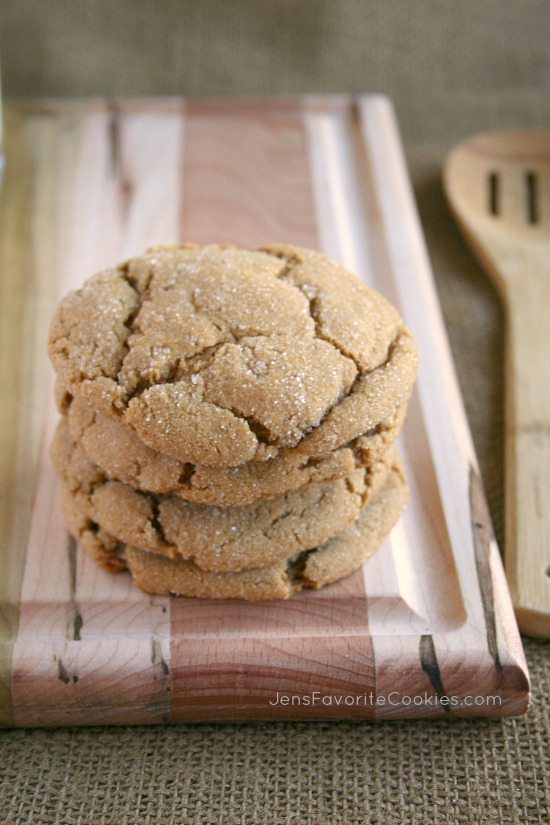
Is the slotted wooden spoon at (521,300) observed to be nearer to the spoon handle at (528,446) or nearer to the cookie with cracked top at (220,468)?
the spoon handle at (528,446)

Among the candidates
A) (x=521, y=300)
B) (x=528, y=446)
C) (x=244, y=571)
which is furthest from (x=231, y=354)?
(x=521, y=300)

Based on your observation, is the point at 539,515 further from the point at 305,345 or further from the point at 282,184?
the point at 282,184

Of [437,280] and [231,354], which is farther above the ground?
[231,354]

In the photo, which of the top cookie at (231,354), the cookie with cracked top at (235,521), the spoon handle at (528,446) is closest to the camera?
the top cookie at (231,354)

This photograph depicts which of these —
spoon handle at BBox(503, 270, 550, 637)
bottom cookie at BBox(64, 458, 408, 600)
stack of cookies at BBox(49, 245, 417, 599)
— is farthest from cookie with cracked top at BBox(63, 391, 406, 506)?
spoon handle at BBox(503, 270, 550, 637)

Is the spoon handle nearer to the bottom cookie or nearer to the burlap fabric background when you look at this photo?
the burlap fabric background

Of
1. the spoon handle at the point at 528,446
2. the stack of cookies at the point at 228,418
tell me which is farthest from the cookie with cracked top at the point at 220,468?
the spoon handle at the point at 528,446

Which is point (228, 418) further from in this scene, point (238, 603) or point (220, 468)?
point (238, 603)
